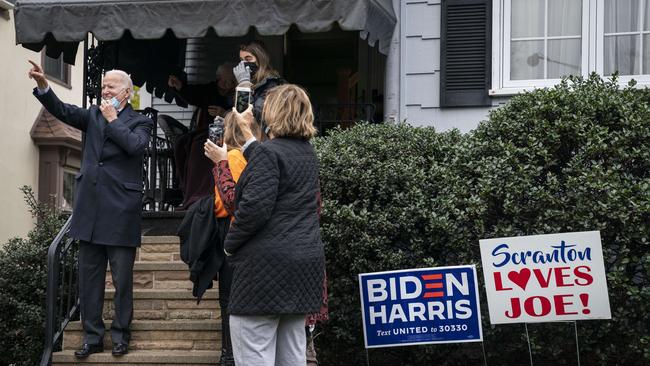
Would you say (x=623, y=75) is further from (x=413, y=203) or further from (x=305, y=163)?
(x=305, y=163)

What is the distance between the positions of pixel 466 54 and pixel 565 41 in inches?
39.4

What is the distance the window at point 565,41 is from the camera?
9.32m

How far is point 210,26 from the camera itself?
332 inches

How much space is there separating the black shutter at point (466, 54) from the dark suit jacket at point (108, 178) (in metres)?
3.61

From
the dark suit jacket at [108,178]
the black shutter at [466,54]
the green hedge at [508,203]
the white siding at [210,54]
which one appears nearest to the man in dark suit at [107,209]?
the dark suit jacket at [108,178]

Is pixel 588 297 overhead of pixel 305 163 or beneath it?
beneath

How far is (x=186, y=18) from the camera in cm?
848

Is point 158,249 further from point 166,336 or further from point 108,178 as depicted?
point 108,178

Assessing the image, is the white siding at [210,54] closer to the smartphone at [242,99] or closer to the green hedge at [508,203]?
the green hedge at [508,203]

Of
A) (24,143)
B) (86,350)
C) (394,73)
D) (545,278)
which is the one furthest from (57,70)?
(545,278)

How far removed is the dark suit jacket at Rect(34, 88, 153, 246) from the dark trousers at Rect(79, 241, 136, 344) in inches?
4.4

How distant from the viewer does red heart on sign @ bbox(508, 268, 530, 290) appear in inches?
249

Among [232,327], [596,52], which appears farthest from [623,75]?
[232,327]

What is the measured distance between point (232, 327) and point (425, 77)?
17.2 feet
